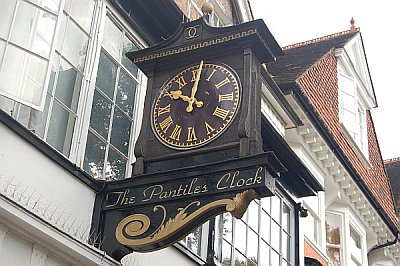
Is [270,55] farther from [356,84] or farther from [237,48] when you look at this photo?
[356,84]

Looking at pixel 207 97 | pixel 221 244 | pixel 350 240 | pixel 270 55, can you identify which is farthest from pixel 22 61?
pixel 350 240

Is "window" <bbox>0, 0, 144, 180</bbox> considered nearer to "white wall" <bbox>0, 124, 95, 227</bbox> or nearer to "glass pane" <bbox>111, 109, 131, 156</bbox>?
"glass pane" <bbox>111, 109, 131, 156</bbox>

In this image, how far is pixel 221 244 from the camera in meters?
10.4

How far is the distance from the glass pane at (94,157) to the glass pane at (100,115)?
0.14 m

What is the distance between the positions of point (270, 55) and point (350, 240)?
11.5 m

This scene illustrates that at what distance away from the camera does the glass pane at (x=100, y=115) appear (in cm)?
815

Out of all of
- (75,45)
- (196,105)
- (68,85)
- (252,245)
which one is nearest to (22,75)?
(68,85)

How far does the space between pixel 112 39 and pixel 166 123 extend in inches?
71.5

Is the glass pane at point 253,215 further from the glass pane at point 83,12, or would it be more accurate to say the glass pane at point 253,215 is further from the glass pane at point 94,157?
the glass pane at point 83,12

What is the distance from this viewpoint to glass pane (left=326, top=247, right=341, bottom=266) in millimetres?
17312

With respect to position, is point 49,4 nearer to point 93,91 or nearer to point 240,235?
point 93,91

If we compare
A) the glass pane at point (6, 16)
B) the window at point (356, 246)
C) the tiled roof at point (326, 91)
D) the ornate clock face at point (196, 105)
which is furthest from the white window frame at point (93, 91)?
the window at point (356, 246)

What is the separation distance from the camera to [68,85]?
Answer: 784 centimetres

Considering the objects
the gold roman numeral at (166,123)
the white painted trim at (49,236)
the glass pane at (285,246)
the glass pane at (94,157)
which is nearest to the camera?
the white painted trim at (49,236)
